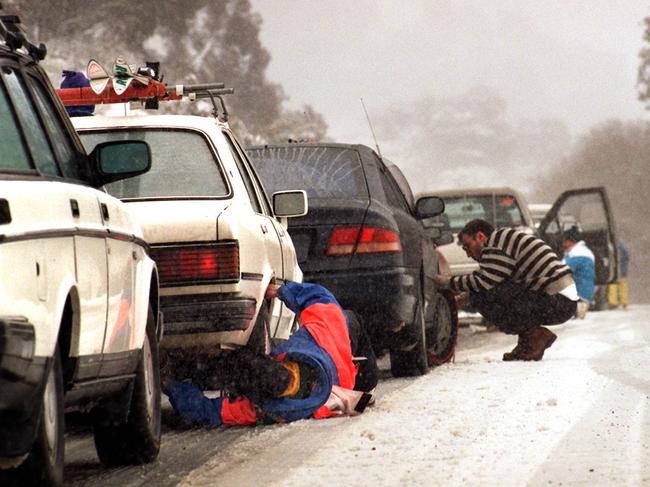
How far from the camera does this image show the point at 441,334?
44.6ft

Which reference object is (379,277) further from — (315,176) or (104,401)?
(104,401)

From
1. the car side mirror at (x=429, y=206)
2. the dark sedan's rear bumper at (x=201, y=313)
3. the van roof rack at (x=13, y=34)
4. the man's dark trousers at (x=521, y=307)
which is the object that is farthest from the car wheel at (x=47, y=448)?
the man's dark trousers at (x=521, y=307)

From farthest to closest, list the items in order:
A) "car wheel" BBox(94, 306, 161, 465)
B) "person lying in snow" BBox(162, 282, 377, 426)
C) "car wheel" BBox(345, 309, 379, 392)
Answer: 1. "car wheel" BBox(345, 309, 379, 392)
2. "person lying in snow" BBox(162, 282, 377, 426)
3. "car wheel" BBox(94, 306, 161, 465)

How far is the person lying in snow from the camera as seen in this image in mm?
8203

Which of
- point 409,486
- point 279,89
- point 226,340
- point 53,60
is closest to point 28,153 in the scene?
point 409,486

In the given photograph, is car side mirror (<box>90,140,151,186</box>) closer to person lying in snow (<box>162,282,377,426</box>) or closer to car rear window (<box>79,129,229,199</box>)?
car rear window (<box>79,129,229,199</box>)

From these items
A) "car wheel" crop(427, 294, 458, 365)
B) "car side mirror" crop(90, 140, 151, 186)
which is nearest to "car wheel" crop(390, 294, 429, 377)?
"car wheel" crop(427, 294, 458, 365)

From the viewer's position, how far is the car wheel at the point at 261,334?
27.3ft

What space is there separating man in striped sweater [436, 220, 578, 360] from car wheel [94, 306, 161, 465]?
703 centimetres

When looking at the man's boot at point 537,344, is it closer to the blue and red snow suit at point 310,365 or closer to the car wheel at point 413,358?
the car wheel at point 413,358

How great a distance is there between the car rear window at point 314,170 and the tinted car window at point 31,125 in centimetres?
531

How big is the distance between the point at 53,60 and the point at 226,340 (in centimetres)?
3556

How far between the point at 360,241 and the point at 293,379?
8.90 feet

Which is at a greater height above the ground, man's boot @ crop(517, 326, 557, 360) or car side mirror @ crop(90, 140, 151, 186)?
car side mirror @ crop(90, 140, 151, 186)
